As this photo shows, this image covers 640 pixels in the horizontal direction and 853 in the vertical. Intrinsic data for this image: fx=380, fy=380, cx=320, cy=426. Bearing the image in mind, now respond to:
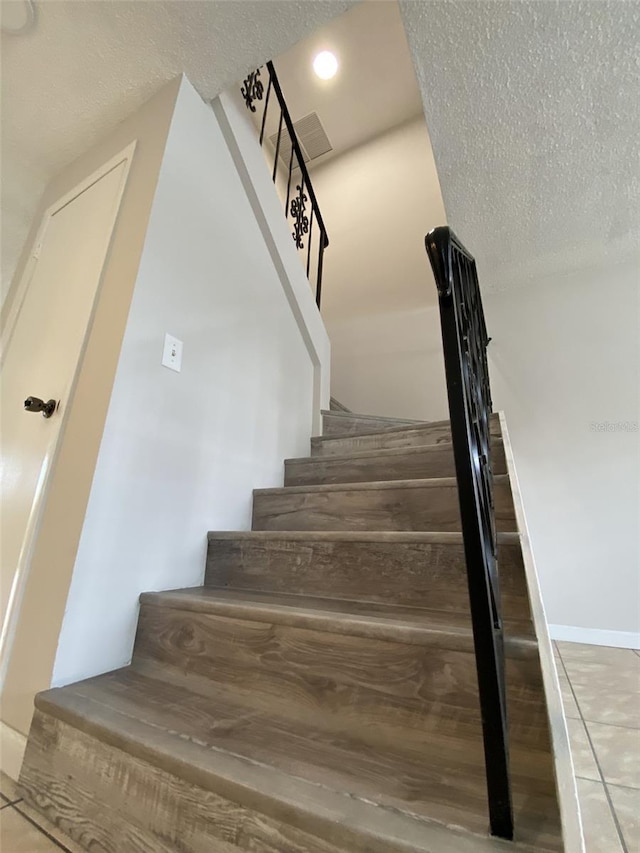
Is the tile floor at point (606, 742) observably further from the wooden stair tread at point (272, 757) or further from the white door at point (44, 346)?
the white door at point (44, 346)

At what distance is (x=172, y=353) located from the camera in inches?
52.0

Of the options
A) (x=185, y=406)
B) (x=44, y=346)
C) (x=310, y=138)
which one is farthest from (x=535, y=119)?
(x=310, y=138)

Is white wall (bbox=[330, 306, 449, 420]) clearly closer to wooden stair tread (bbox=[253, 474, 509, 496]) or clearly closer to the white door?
wooden stair tread (bbox=[253, 474, 509, 496])

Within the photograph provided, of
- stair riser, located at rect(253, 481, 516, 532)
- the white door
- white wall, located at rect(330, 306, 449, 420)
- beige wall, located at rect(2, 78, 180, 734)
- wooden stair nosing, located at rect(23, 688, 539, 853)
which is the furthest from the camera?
white wall, located at rect(330, 306, 449, 420)

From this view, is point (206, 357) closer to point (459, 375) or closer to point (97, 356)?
point (97, 356)

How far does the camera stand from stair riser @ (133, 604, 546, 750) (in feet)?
2.23

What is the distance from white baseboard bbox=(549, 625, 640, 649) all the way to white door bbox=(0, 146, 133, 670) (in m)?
2.67

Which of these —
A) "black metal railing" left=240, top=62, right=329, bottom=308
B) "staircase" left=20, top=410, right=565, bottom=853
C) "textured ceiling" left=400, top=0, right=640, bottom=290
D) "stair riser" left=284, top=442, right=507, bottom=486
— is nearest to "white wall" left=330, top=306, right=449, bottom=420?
"black metal railing" left=240, top=62, right=329, bottom=308

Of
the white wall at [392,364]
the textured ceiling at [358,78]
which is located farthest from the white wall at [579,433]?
the textured ceiling at [358,78]

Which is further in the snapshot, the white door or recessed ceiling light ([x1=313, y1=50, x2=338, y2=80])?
recessed ceiling light ([x1=313, y1=50, x2=338, y2=80])

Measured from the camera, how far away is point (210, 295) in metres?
1.54

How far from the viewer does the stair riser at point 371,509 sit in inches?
48.4

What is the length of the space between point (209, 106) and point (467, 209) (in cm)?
152

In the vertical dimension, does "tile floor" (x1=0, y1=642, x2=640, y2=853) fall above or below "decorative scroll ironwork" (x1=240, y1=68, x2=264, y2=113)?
below
